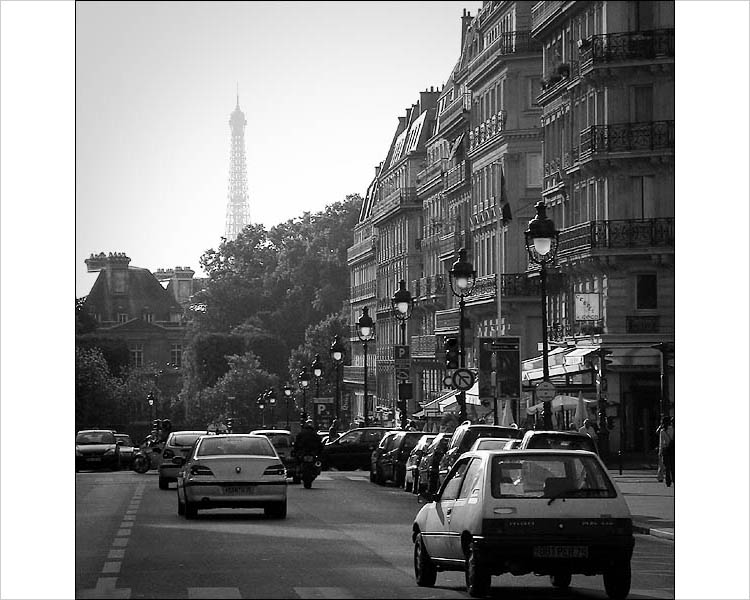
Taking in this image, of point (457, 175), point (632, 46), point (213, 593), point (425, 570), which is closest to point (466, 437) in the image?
point (425, 570)

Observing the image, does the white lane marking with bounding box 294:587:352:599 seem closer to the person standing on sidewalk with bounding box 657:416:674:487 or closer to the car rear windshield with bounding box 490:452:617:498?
the car rear windshield with bounding box 490:452:617:498

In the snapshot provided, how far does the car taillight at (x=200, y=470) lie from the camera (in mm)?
32219

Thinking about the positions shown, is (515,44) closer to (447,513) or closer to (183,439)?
(183,439)

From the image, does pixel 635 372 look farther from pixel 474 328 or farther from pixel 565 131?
pixel 474 328

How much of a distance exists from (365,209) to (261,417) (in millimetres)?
20100

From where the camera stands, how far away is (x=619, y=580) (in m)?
18.9

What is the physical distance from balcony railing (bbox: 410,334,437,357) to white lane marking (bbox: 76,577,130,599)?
80931 mm

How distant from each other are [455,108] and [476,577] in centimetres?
8151

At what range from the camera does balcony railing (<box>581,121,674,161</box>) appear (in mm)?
65500

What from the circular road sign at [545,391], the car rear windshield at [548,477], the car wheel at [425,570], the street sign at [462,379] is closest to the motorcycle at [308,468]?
the street sign at [462,379]

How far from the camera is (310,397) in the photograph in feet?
461

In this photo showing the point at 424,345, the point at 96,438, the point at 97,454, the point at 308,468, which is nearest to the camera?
the point at 308,468

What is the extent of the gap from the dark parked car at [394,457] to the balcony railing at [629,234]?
1600 centimetres

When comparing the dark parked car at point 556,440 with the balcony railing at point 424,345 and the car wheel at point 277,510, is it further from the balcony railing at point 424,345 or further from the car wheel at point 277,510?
the balcony railing at point 424,345
